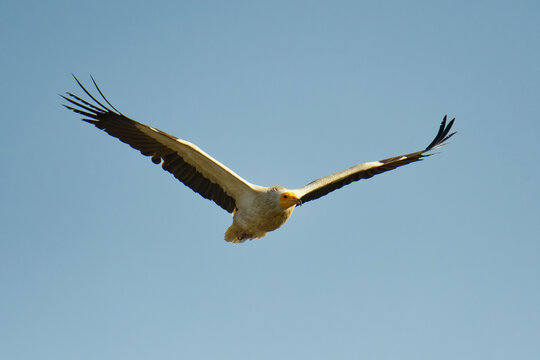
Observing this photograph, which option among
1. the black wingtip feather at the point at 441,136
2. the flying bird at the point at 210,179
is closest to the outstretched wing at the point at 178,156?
the flying bird at the point at 210,179

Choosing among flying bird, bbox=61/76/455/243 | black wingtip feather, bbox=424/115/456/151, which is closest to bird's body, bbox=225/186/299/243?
flying bird, bbox=61/76/455/243

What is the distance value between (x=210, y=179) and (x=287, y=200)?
1489 mm

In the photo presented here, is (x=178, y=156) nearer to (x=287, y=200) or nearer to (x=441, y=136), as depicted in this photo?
(x=287, y=200)

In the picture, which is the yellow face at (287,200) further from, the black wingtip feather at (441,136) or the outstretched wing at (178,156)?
the black wingtip feather at (441,136)

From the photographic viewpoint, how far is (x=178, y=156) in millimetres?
10234

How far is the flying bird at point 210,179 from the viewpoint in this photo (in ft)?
32.4

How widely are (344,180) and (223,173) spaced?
2705 mm

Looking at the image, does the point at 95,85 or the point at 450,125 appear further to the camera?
the point at 450,125

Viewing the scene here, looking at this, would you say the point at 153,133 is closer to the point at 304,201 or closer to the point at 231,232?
the point at 231,232

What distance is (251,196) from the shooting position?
1016 cm

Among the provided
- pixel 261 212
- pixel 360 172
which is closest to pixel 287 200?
pixel 261 212

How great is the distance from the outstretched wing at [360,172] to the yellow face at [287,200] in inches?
20.0

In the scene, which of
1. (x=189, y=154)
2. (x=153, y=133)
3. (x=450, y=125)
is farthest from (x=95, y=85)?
(x=450, y=125)

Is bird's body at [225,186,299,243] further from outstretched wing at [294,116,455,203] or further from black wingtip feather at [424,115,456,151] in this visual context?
black wingtip feather at [424,115,456,151]
